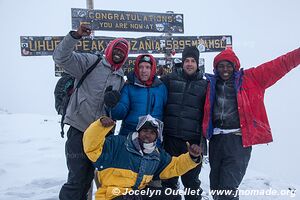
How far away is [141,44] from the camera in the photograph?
5.11m

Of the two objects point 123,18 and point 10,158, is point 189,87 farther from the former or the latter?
point 10,158

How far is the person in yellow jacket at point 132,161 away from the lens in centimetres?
301

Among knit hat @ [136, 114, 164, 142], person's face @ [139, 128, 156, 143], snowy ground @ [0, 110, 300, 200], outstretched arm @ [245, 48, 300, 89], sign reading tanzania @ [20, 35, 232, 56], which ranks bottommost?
snowy ground @ [0, 110, 300, 200]

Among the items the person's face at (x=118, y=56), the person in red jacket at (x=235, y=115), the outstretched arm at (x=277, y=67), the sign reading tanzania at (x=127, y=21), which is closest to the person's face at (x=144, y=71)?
the person's face at (x=118, y=56)

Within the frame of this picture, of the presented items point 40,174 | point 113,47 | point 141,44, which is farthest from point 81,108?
point 40,174

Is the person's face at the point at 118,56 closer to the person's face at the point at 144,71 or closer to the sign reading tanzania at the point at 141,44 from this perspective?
the person's face at the point at 144,71

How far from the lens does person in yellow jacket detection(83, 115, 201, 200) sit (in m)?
3.01

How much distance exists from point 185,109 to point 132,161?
0.97 metres

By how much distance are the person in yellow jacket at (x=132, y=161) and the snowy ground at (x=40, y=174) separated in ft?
7.02

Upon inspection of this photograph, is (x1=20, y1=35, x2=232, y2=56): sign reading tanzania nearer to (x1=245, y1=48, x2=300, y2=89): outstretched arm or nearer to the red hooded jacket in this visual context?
the red hooded jacket

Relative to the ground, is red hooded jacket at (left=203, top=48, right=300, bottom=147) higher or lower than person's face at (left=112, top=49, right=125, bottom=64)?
lower

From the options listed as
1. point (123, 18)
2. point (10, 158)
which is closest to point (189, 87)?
point (123, 18)

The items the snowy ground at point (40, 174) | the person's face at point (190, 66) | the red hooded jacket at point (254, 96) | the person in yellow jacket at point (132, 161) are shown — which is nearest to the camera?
the person in yellow jacket at point (132, 161)

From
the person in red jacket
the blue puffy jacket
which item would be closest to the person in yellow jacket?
the blue puffy jacket
